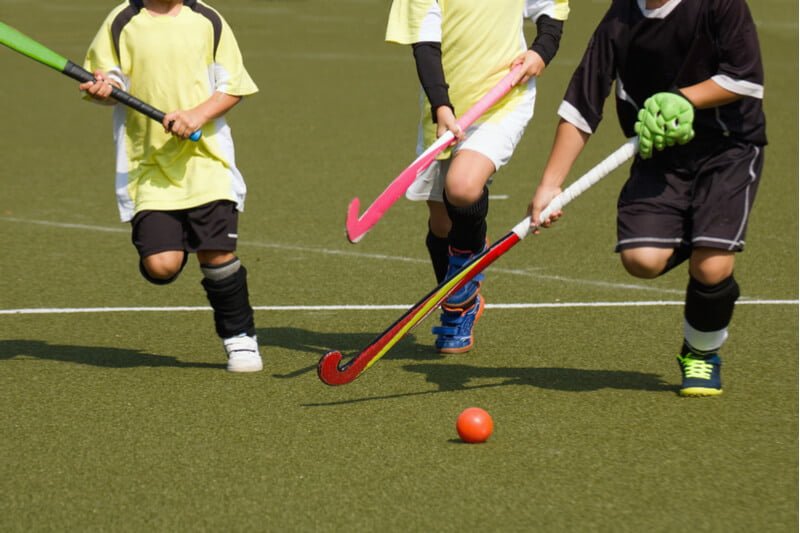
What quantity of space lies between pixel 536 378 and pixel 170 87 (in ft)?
5.52

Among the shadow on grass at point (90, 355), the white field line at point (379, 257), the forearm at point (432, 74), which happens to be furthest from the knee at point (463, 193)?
the white field line at point (379, 257)

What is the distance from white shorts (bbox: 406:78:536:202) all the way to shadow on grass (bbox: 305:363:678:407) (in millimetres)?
740

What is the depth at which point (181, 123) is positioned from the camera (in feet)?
17.1

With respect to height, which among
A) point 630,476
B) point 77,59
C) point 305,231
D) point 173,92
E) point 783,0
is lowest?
point 783,0

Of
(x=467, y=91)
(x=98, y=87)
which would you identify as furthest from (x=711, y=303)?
(x=98, y=87)

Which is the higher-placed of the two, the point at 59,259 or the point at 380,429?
the point at 380,429

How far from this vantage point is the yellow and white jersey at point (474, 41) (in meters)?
5.63

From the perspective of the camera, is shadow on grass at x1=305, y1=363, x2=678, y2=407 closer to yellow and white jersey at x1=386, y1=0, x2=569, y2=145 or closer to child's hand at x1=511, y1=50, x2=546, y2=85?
yellow and white jersey at x1=386, y1=0, x2=569, y2=145

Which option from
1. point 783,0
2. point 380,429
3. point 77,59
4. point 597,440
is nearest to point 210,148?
point 380,429

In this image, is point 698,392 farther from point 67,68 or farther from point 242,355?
point 67,68

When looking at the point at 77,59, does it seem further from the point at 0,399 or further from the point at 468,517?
the point at 468,517

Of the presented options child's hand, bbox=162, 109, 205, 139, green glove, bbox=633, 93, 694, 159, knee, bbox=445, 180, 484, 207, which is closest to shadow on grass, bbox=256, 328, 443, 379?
knee, bbox=445, 180, 484, 207

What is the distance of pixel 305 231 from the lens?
8.52m

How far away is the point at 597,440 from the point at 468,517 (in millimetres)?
805
